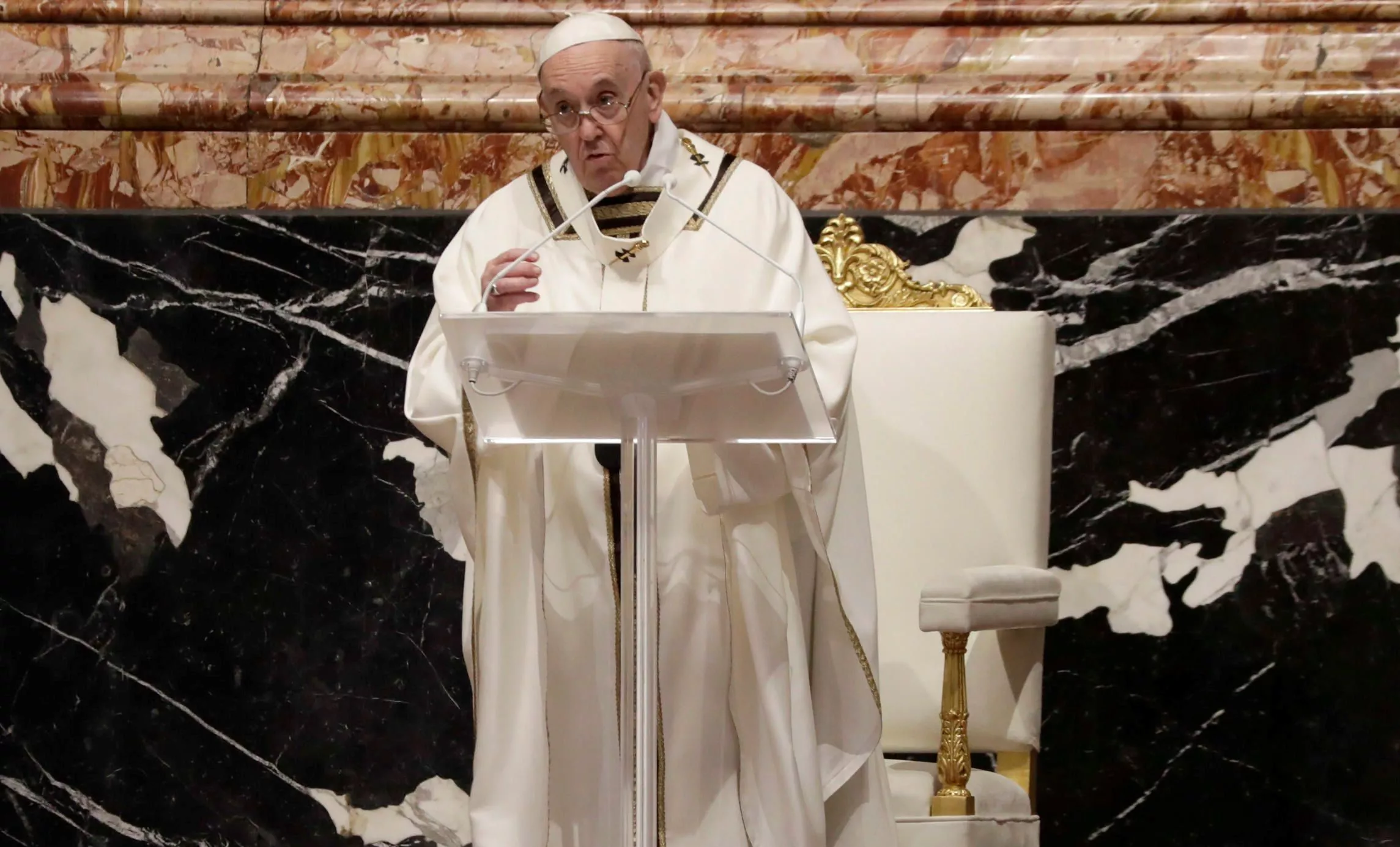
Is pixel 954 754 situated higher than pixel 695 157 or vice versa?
pixel 695 157

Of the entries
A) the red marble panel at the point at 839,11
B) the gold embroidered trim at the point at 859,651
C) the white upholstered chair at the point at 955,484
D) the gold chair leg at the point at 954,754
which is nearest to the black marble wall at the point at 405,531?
the white upholstered chair at the point at 955,484

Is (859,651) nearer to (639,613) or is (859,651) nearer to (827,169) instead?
(639,613)

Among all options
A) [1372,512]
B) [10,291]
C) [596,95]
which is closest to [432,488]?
[10,291]

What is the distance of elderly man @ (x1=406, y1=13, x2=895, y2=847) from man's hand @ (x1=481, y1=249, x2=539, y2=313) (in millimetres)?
282

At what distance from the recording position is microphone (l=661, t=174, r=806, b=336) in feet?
9.26

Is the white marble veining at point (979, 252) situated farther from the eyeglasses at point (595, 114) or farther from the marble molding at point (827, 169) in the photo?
the eyeglasses at point (595, 114)

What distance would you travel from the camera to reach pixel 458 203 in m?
4.11

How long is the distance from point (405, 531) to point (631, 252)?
1117 mm

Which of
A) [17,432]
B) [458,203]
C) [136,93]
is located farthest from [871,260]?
[17,432]

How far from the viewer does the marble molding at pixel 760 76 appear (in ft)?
13.0

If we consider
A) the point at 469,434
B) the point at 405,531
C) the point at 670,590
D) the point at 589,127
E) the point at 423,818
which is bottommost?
the point at 423,818

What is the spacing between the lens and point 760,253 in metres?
2.80

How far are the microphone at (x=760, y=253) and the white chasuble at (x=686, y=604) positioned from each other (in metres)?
0.03

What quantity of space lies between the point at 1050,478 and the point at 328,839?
178 centimetres
